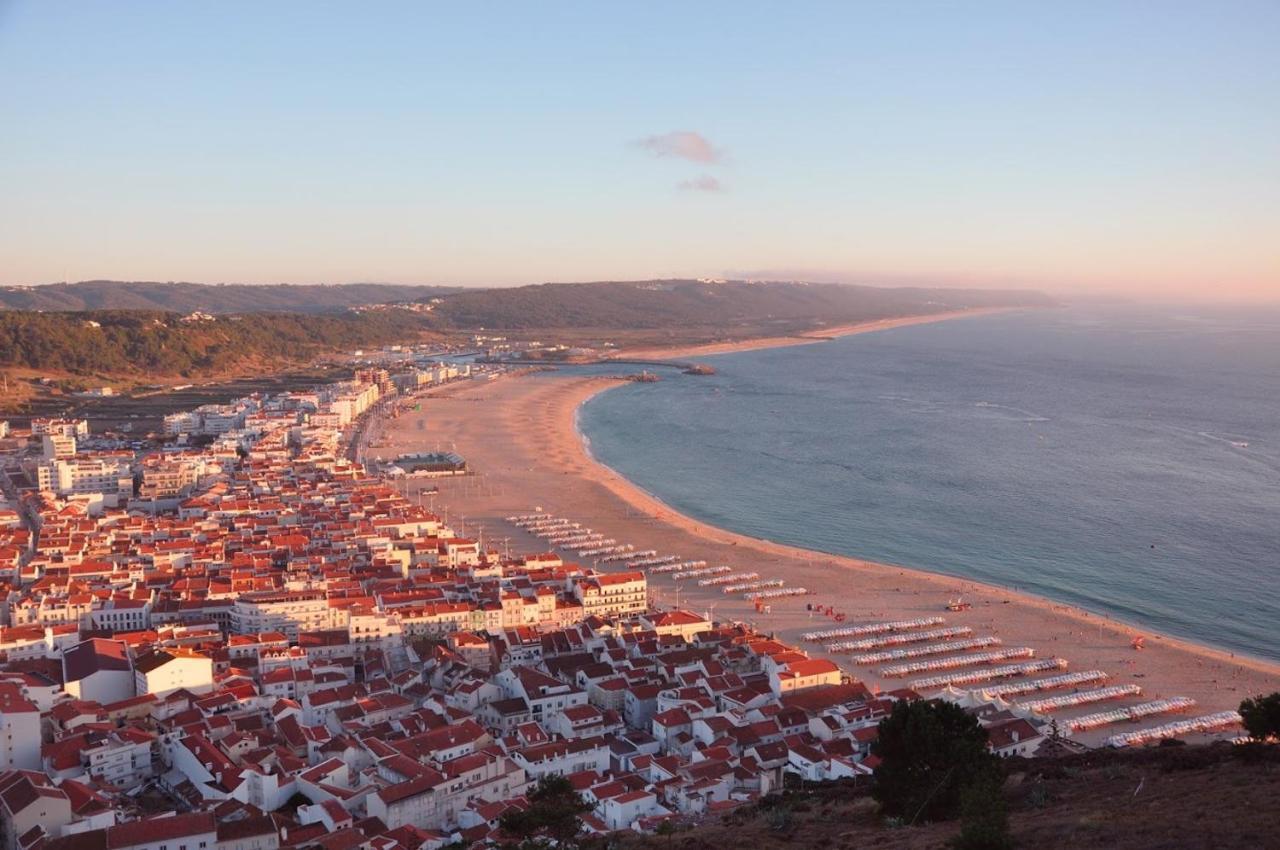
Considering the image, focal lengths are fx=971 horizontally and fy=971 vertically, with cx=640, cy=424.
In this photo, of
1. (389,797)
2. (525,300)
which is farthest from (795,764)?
(525,300)

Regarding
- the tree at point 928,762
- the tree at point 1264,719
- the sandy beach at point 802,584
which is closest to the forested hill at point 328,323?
the sandy beach at point 802,584

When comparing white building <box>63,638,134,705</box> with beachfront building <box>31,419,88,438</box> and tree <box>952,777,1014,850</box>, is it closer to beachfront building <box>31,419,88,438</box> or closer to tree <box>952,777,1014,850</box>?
tree <box>952,777,1014,850</box>

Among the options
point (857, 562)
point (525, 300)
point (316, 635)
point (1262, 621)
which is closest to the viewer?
point (316, 635)

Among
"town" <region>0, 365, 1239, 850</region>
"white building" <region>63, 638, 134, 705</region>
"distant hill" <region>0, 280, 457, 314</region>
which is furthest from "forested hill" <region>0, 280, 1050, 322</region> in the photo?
"white building" <region>63, 638, 134, 705</region>

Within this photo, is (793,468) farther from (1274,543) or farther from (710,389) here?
(710,389)

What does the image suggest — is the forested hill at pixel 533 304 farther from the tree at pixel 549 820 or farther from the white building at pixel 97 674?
the tree at pixel 549 820

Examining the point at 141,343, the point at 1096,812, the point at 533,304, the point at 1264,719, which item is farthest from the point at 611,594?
the point at 533,304
